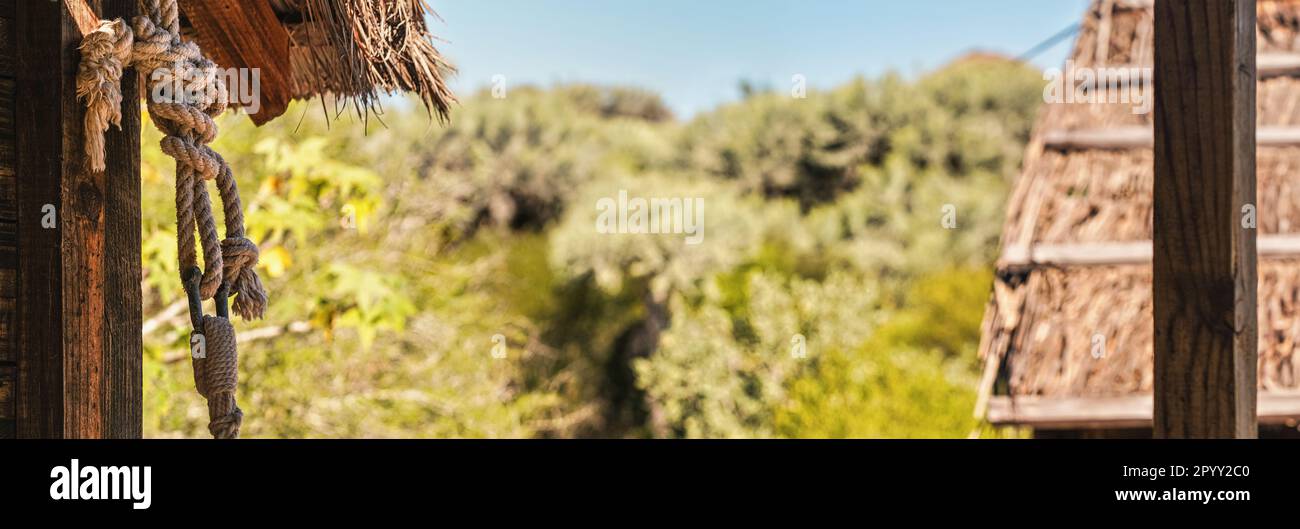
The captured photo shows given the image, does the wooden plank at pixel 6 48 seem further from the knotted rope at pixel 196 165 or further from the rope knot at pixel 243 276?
the rope knot at pixel 243 276

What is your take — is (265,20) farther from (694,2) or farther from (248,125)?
(694,2)

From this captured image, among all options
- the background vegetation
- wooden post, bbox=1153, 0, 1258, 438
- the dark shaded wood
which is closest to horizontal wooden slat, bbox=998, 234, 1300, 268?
wooden post, bbox=1153, 0, 1258, 438

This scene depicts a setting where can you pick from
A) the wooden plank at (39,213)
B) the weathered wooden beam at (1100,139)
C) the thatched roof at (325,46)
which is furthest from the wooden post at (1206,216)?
the weathered wooden beam at (1100,139)

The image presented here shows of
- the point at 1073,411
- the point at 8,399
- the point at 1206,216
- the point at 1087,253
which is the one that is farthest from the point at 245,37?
the point at 1087,253

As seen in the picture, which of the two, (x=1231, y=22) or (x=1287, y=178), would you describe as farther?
(x=1287, y=178)

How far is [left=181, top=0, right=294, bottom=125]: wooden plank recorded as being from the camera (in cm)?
112

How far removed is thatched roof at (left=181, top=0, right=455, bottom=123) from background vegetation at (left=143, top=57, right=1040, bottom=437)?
3.85ft

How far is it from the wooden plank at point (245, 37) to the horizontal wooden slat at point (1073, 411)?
2242mm

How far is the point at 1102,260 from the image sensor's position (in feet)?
9.77

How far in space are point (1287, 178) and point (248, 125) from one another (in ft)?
13.9

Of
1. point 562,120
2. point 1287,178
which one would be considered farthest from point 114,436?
point 562,120

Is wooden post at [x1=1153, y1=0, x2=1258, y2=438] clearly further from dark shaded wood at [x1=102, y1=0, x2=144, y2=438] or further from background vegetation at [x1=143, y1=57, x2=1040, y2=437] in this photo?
background vegetation at [x1=143, y1=57, x2=1040, y2=437]
